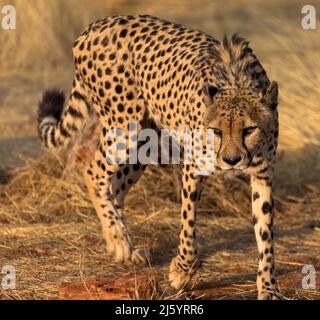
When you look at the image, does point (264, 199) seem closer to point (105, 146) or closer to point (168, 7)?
point (105, 146)

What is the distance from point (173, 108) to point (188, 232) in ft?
2.23

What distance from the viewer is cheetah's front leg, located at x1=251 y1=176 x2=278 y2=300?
5130 millimetres

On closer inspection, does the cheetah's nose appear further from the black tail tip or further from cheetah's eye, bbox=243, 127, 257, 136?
the black tail tip

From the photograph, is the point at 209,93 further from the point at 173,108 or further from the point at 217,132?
the point at 173,108

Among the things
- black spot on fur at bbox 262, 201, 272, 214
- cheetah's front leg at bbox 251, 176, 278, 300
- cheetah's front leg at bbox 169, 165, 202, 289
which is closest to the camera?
cheetah's front leg at bbox 251, 176, 278, 300

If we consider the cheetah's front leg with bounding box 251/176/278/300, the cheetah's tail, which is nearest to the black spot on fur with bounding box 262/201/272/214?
the cheetah's front leg with bounding box 251/176/278/300

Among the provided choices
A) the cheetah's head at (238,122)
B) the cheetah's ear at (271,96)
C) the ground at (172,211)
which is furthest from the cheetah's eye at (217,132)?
the ground at (172,211)

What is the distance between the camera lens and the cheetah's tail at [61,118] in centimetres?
634

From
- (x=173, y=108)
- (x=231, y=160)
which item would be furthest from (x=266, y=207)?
(x=173, y=108)

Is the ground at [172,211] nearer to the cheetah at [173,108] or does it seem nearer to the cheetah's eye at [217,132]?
the cheetah at [173,108]

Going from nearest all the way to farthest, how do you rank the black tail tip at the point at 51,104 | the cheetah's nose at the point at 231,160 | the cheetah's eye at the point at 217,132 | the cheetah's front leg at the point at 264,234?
the cheetah's nose at the point at 231,160, the cheetah's eye at the point at 217,132, the cheetah's front leg at the point at 264,234, the black tail tip at the point at 51,104

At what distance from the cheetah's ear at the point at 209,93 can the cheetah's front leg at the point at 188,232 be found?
1.67 ft

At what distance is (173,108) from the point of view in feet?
18.5
